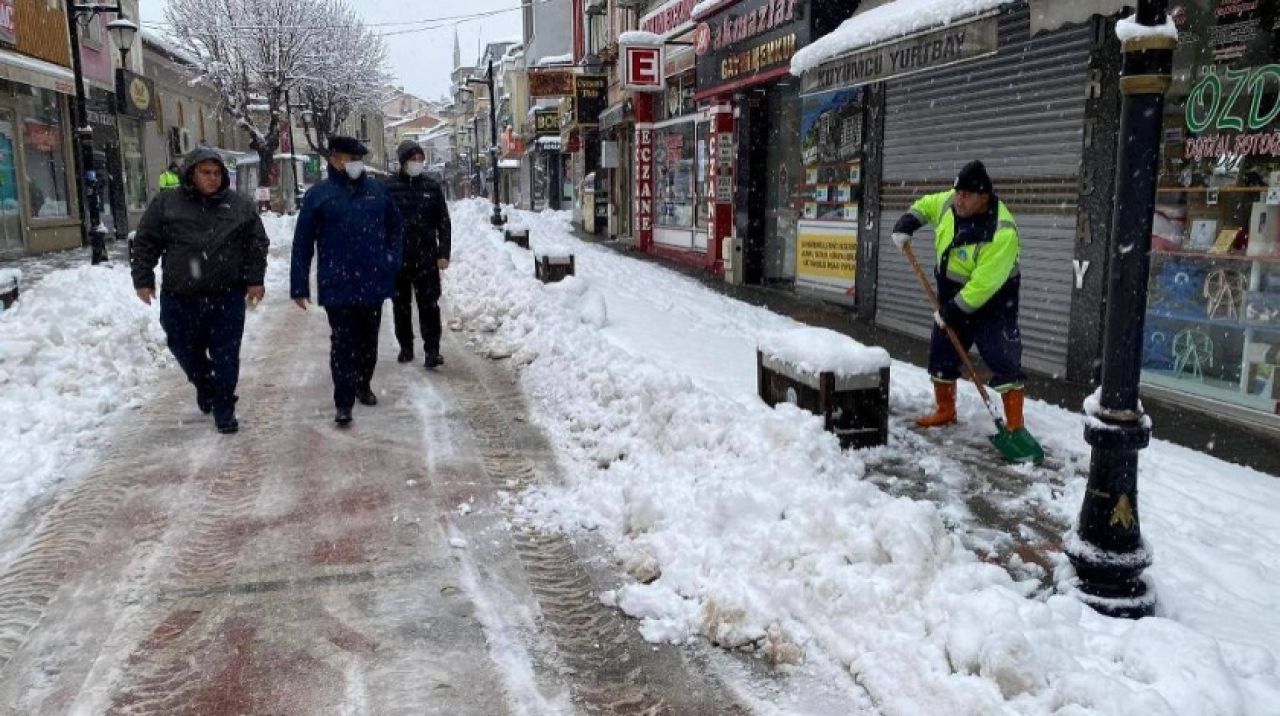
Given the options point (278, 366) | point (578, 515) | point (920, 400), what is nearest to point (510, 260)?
point (278, 366)

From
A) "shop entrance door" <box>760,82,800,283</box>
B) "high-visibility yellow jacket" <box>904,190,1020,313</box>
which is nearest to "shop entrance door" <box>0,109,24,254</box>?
"shop entrance door" <box>760,82,800,283</box>

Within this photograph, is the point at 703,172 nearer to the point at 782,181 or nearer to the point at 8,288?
the point at 782,181

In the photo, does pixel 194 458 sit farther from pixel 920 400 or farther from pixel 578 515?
pixel 920 400

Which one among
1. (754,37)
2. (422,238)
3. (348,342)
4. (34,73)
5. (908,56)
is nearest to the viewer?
(348,342)

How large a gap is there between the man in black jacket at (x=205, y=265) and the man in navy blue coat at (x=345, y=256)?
36cm

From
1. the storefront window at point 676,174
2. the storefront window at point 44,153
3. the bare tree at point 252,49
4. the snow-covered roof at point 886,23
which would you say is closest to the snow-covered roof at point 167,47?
the bare tree at point 252,49

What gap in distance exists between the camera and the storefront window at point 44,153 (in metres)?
20.0

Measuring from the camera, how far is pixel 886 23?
9164 mm

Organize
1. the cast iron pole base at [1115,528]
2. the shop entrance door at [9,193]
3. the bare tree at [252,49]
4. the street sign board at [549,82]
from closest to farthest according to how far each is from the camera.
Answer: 1. the cast iron pole base at [1115,528]
2. the shop entrance door at [9,193]
3. the street sign board at [549,82]
4. the bare tree at [252,49]

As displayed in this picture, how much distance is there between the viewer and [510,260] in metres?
13.9

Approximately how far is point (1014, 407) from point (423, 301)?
5032mm

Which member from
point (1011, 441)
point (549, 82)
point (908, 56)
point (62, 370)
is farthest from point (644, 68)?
point (1011, 441)

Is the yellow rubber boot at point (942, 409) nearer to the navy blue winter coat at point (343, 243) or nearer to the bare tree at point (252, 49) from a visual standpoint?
the navy blue winter coat at point (343, 243)

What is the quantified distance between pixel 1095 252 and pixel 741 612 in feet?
17.4
